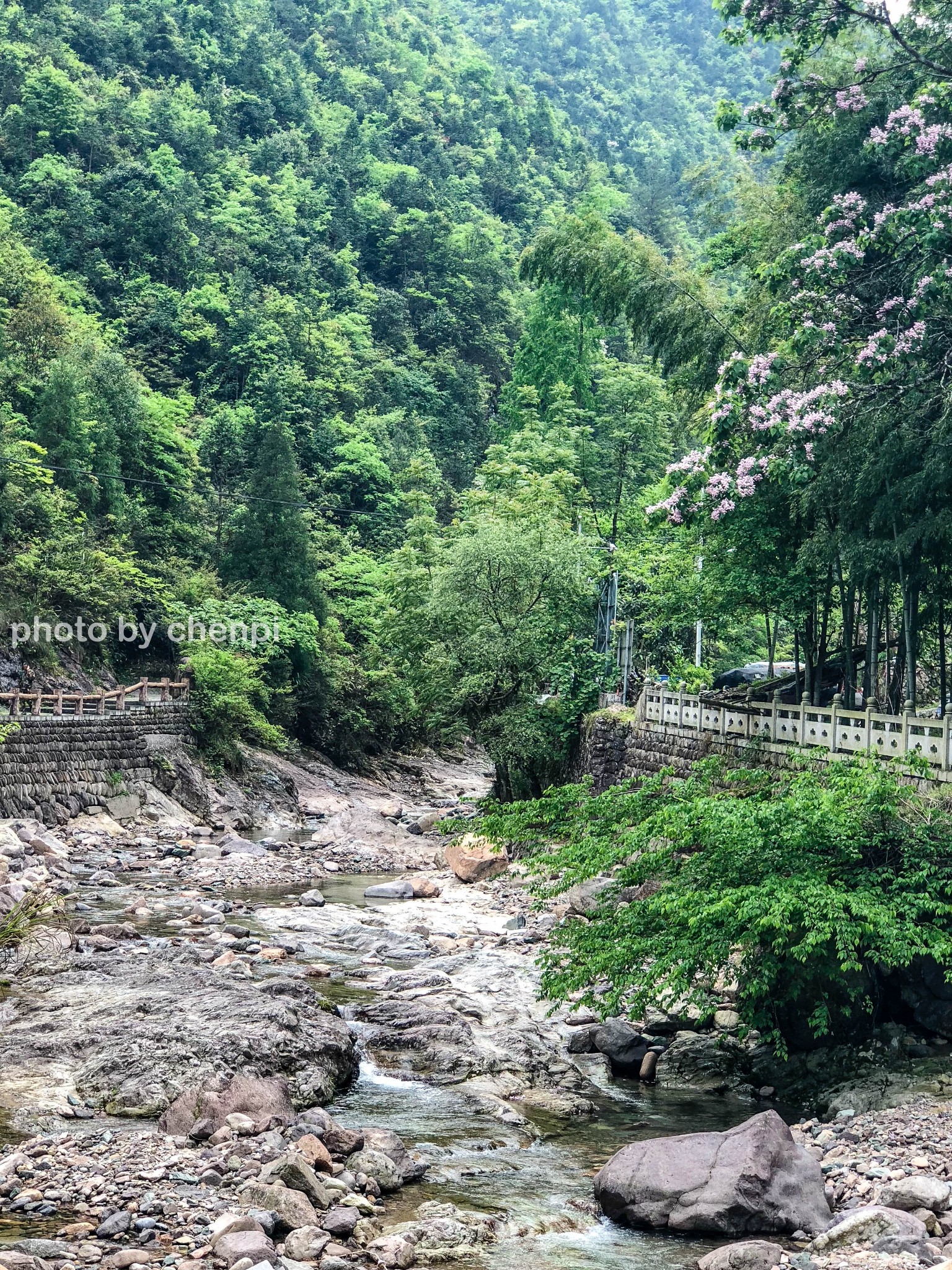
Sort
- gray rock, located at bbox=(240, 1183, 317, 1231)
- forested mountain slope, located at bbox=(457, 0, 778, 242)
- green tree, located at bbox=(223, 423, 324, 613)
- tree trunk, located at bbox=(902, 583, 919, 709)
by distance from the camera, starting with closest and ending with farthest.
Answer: gray rock, located at bbox=(240, 1183, 317, 1231) → tree trunk, located at bbox=(902, 583, 919, 709) → green tree, located at bbox=(223, 423, 324, 613) → forested mountain slope, located at bbox=(457, 0, 778, 242)

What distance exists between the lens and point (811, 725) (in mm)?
17469

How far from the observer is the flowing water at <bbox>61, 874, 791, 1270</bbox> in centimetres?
816

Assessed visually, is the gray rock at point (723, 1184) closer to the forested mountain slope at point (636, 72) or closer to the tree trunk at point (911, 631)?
the tree trunk at point (911, 631)

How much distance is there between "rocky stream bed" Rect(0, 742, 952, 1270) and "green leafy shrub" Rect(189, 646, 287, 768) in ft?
49.8

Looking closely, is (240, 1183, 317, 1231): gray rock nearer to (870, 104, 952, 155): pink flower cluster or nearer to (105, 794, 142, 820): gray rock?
(870, 104, 952, 155): pink flower cluster

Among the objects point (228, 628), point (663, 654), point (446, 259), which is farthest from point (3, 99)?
point (663, 654)

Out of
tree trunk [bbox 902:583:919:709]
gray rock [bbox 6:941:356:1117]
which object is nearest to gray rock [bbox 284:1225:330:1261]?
gray rock [bbox 6:941:356:1117]

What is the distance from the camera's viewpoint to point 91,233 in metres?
54.0

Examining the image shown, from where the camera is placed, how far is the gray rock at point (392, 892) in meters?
22.0

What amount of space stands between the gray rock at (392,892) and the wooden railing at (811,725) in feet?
20.1

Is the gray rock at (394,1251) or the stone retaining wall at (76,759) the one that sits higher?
the stone retaining wall at (76,759)

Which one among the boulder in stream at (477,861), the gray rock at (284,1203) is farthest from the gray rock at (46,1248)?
the boulder in stream at (477,861)

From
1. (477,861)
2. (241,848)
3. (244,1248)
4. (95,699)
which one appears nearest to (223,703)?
(95,699)

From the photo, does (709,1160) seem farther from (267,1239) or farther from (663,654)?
(663,654)
